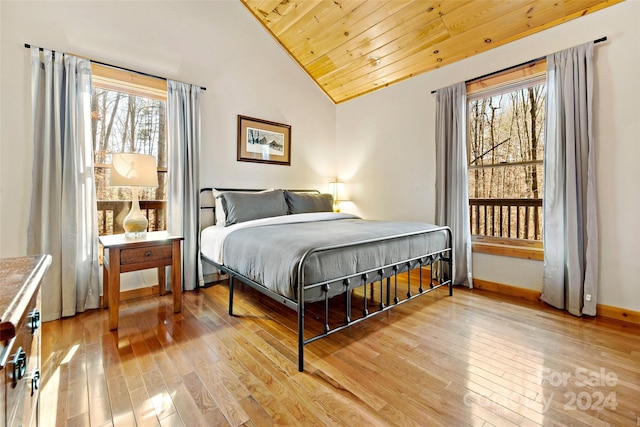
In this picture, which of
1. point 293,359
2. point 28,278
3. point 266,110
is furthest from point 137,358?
point 266,110

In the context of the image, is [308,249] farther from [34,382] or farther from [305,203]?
[305,203]

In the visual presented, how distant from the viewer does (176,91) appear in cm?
299

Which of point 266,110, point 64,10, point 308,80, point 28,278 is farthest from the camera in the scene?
point 308,80

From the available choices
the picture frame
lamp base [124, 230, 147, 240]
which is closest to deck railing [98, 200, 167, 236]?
lamp base [124, 230, 147, 240]

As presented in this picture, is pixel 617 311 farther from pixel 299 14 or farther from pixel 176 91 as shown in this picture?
pixel 176 91

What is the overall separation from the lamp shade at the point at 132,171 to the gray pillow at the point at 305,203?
154cm

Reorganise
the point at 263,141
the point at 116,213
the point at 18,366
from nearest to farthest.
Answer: the point at 18,366, the point at 116,213, the point at 263,141

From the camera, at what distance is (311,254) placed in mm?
1683

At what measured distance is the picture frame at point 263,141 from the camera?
360 centimetres

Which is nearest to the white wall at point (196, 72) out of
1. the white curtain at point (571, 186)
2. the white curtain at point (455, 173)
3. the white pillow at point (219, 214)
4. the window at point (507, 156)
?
the white pillow at point (219, 214)

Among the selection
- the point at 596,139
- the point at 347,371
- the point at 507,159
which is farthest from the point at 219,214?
the point at 596,139

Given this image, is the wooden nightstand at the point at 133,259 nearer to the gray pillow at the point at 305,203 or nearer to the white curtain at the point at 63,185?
the white curtain at the point at 63,185

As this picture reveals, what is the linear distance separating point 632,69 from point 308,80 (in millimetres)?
3445

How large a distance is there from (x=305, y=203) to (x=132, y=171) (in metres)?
1.85
